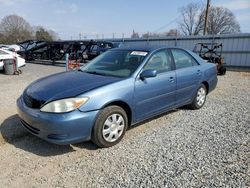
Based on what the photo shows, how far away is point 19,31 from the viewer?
156ft

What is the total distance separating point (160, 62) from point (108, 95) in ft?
4.95

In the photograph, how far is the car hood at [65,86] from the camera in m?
3.38

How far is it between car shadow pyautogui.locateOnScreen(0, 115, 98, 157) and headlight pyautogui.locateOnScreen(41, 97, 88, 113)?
2.27ft

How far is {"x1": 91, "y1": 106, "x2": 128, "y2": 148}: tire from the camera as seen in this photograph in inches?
136

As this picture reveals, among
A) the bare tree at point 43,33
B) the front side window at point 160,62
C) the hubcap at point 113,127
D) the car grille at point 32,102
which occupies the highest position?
the bare tree at point 43,33

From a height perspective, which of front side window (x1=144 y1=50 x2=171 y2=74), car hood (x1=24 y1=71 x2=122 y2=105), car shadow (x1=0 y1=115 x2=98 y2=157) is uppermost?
front side window (x1=144 y1=50 x2=171 y2=74)

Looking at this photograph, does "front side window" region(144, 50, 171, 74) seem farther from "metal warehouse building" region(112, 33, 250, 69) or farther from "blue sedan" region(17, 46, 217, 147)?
"metal warehouse building" region(112, 33, 250, 69)

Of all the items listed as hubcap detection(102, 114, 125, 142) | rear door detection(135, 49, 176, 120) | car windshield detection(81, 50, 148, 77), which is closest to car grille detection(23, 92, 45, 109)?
hubcap detection(102, 114, 125, 142)

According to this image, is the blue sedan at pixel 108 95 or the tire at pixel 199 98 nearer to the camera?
the blue sedan at pixel 108 95

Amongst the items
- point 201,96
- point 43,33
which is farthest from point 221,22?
point 201,96

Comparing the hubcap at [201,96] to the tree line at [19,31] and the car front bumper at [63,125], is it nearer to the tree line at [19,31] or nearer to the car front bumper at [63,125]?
the car front bumper at [63,125]

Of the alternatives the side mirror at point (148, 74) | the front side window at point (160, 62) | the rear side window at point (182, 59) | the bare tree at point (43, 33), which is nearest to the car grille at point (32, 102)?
the side mirror at point (148, 74)

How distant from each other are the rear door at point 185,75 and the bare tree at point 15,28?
4459 cm

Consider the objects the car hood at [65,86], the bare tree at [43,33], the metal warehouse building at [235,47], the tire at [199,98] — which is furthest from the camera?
the bare tree at [43,33]
